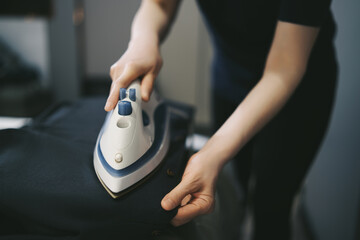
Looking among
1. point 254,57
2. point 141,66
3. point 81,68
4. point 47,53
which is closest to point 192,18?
point 81,68

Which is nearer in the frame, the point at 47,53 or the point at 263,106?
the point at 263,106

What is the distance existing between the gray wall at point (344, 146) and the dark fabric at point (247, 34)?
272mm

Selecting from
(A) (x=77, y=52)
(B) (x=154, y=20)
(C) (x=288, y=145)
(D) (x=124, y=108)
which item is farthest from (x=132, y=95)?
(A) (x=77, y=52)

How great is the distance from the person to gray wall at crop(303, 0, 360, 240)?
0.73 ft

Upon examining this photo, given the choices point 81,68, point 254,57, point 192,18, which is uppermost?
point 254,57

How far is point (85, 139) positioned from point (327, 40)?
685 mm

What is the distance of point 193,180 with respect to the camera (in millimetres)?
561

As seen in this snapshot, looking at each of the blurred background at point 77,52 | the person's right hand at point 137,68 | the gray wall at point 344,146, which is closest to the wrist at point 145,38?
the person's right hand at point 137,68

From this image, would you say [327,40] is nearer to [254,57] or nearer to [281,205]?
[254,57]

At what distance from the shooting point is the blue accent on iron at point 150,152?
539 millimetres

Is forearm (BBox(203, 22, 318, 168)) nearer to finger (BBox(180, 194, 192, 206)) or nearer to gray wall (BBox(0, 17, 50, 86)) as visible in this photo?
finger (BBox(180, 194, 192, 206))

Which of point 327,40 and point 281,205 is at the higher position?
point 327,40

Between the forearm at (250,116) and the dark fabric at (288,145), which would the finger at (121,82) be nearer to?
the forearm at (250,116)

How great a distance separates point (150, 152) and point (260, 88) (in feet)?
0.87
